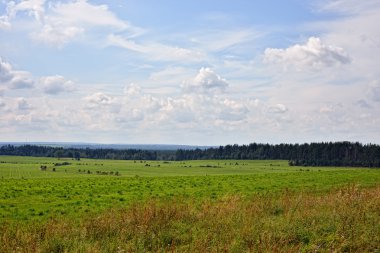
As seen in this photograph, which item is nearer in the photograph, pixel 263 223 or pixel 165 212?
pixel 263 223

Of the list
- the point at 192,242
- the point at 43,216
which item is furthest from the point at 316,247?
the point at 43,216

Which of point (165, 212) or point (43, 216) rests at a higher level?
point (165, 212)

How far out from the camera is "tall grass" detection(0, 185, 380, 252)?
35.3 feet

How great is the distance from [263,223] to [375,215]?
4009 millimetres

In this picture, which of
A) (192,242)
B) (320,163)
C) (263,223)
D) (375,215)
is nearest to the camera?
(192,242)

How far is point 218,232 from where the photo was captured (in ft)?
40.5

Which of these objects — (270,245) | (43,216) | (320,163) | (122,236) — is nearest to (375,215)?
(270,245)

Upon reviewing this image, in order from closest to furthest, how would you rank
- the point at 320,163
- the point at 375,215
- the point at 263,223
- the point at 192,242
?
the point at 192,242 < the point at 263,223 < the point at 375,215 < the point at 320,163

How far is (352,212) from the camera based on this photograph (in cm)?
1402

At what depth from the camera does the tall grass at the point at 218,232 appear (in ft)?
35.3

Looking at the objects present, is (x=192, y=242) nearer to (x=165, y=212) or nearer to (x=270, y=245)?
(x=270, y=245)

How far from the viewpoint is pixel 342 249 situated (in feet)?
35.3

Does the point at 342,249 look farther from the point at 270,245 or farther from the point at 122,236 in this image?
the point at 122,236

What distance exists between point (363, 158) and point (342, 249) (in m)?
170
